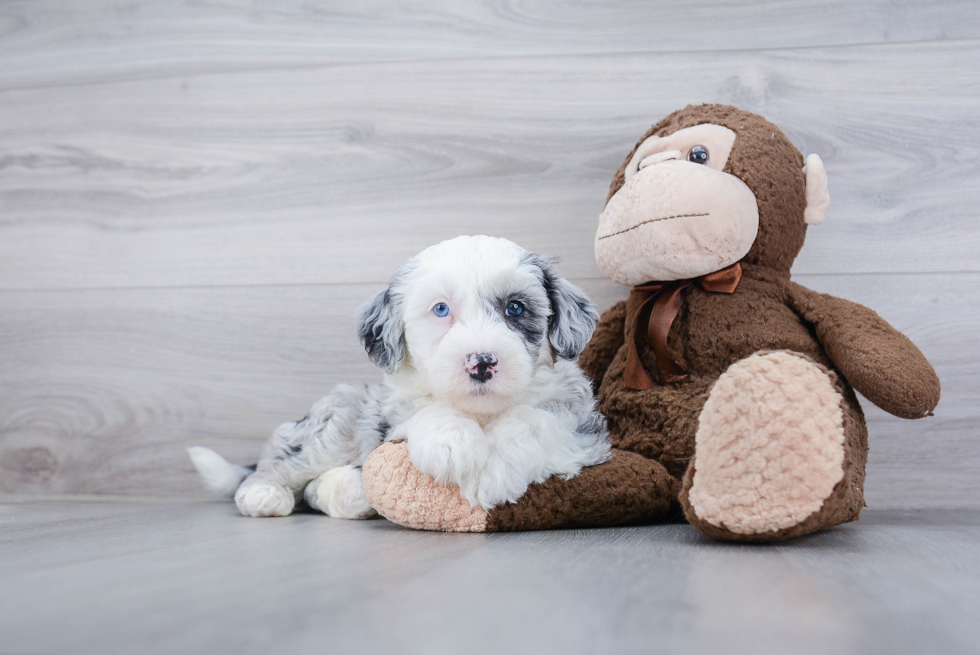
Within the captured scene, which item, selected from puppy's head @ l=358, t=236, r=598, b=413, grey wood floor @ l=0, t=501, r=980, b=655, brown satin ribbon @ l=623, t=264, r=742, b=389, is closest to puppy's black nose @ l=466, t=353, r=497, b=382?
puppy's head @ l=358, t=236, r=598, b=413

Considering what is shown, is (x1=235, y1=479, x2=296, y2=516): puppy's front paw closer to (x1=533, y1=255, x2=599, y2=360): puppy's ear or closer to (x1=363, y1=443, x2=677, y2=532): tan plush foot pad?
(x1=363, y1=443, x2=677, y2=532): tan plush foot pad

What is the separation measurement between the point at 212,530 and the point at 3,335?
108 cm

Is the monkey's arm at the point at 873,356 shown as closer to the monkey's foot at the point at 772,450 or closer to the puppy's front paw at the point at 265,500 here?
the monkey's foot at the point at 772,450

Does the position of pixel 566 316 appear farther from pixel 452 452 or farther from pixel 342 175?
pixel 342 175

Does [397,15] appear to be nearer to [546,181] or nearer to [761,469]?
[546,181]

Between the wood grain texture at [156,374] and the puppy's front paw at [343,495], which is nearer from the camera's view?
the puppy's front paw at [343,495]

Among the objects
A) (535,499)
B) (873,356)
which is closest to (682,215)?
(873,356)

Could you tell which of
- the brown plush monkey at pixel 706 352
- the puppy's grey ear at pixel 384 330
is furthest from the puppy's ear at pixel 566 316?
the puppy's grey ear at pixel 384 330

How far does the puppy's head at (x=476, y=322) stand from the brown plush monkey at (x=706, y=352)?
0.46ft

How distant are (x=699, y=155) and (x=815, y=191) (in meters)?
0.22

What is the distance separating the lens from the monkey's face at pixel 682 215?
1103mm

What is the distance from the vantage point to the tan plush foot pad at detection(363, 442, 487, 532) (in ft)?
3.34

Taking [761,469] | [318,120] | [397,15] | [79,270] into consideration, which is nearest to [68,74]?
[79,270]

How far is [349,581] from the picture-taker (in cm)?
75
